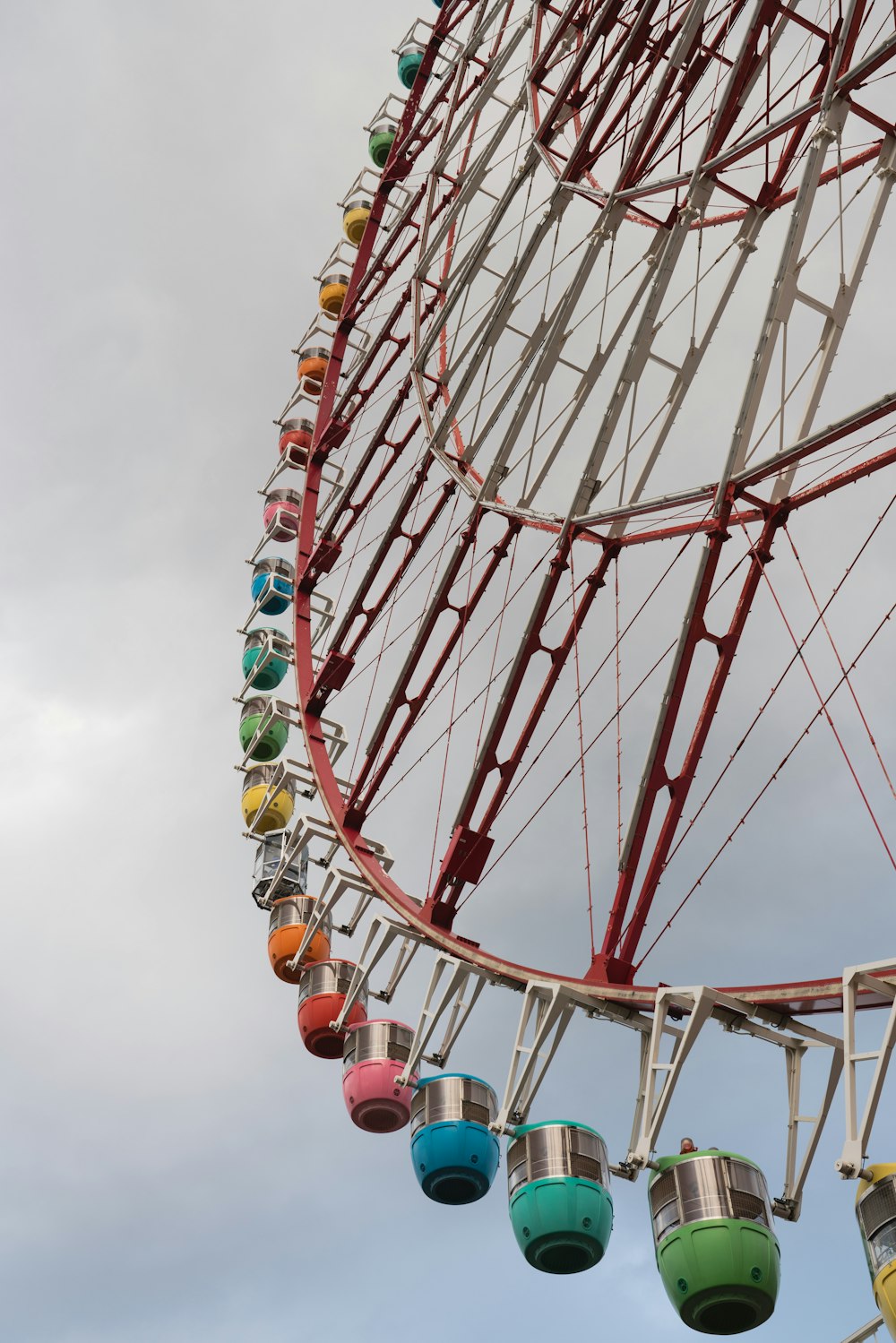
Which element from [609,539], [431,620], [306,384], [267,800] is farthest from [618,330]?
[306,384]

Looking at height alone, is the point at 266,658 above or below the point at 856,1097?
above

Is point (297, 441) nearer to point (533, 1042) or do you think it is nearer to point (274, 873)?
point (274, 873)

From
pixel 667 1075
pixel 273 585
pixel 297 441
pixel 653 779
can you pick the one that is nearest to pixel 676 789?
pixel 653 779

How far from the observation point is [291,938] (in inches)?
824

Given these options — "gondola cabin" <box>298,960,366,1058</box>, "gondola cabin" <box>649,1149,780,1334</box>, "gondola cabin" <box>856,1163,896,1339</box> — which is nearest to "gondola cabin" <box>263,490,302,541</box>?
"gondola cabin" <box>298,960,366,1058</box>

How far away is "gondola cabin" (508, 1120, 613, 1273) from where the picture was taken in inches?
507

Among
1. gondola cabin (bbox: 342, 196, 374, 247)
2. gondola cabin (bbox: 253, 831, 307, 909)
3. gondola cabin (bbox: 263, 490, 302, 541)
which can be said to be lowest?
gondola cabin (bbox: 253, 831, 307, 909)

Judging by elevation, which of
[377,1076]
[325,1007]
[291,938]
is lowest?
[377,1076]

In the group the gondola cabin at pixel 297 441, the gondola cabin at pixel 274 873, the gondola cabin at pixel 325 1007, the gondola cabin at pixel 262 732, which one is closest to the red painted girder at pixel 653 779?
the gondola cabin at pixel 325 1007

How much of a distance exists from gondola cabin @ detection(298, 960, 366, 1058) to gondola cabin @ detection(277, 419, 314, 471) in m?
11.7

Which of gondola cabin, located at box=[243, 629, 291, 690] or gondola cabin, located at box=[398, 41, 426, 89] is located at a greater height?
gondola cabin, located at box=[398, 41, 426, 89]

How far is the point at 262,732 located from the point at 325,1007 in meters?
7.28

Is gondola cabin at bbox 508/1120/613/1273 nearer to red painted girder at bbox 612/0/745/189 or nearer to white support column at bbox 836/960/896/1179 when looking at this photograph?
white support column at bbox 836/960/896/1179

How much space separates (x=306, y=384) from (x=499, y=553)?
1213 centimetres
